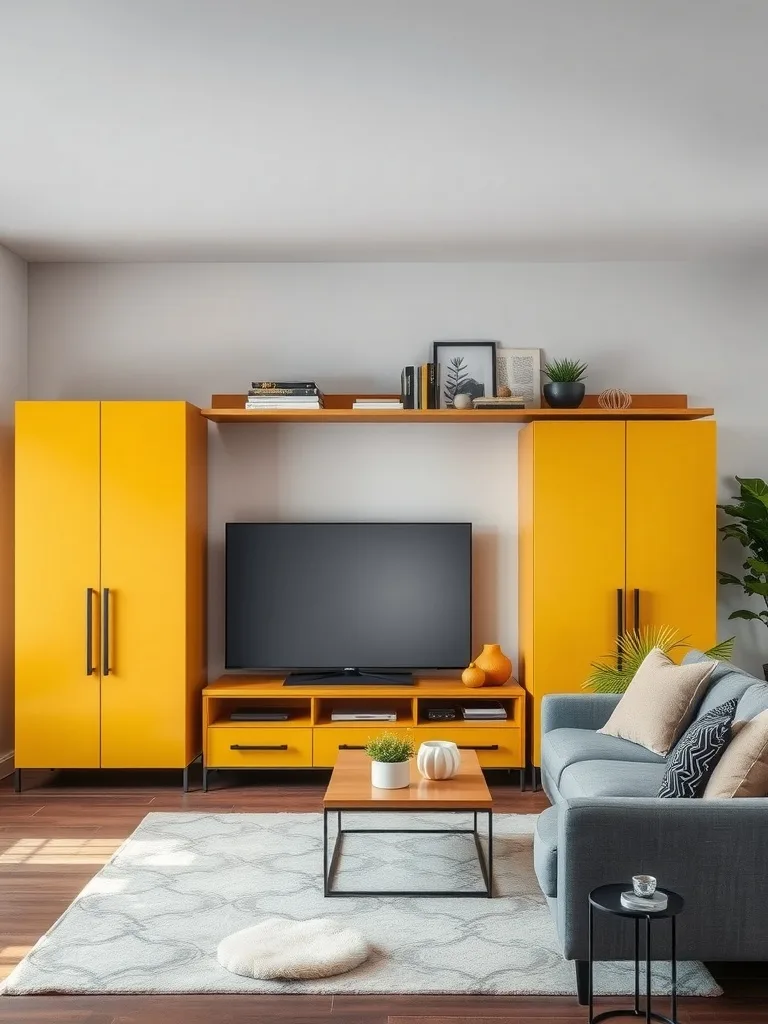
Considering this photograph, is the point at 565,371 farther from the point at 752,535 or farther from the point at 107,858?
the point at 107,858

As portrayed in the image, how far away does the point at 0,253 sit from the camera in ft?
16.7

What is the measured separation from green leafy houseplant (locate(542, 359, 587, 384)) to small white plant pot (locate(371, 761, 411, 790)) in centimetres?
239

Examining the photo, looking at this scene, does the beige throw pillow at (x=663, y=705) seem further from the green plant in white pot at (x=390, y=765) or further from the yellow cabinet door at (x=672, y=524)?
the yellow cabinet door at (x=672, y=524)

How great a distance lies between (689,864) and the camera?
256 centimetres

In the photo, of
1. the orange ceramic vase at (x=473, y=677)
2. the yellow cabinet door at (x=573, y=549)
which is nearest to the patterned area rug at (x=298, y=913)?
the orange ceramic vase at (x=473, y=677)

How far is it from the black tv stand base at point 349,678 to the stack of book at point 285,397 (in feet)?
4.70

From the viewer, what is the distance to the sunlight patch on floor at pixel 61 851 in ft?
12.7

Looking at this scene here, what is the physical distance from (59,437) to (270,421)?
1116 mm

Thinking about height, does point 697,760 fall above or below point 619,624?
below

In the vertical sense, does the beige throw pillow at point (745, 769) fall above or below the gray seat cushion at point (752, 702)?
below

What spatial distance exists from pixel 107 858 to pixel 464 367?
10.1ft

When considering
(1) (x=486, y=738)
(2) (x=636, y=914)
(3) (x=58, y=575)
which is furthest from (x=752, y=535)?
(3) (x=58, y=575)

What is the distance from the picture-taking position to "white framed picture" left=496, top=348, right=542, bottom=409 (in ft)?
17.5

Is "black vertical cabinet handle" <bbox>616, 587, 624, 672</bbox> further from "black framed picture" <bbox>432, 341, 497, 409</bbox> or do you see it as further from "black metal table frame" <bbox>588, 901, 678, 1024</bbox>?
"black metal table frame" <bbox>588, 901, 678, 1024</bbox>
